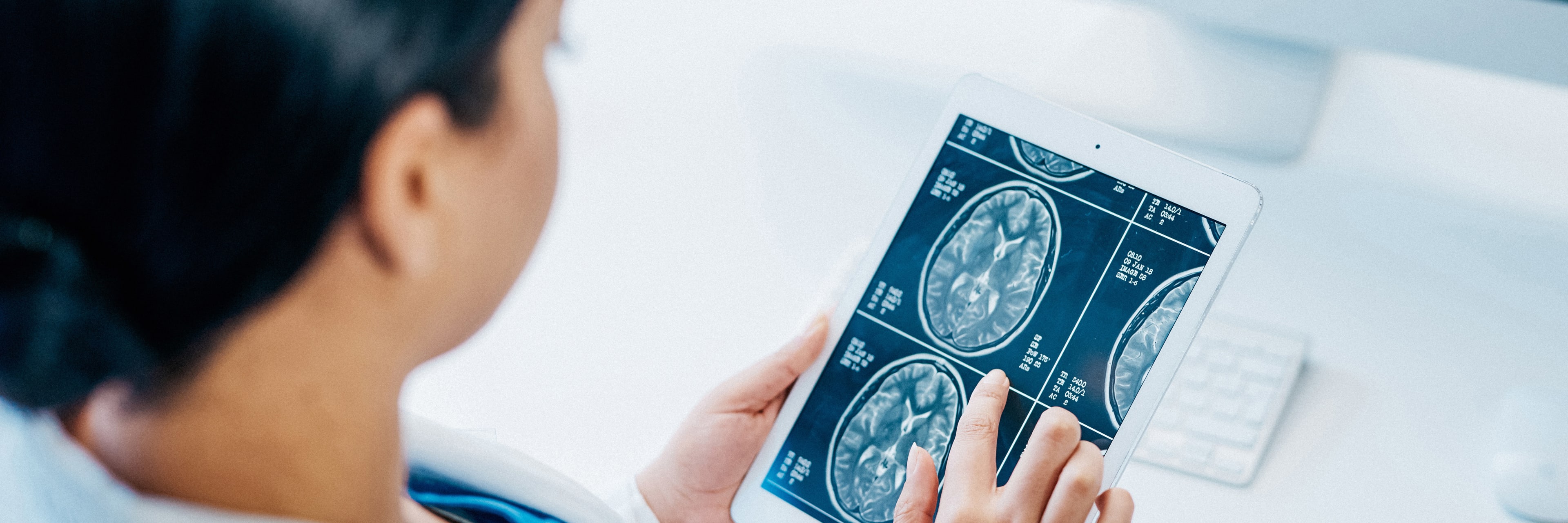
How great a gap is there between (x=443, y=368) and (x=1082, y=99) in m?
0.52

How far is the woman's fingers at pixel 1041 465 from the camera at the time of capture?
512mm

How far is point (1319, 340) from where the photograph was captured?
2.29 ft

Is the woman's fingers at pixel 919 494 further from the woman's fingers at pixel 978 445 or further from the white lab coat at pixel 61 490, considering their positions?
the white lab coat at pixel 61 490

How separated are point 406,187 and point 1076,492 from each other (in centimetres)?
33

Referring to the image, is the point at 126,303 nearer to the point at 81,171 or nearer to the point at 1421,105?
the point at 81,171

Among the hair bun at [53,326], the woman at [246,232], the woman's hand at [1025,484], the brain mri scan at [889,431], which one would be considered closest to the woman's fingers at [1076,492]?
A: the woman's hand at [1025,484]

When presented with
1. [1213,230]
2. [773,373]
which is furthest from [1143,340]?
[773,373]

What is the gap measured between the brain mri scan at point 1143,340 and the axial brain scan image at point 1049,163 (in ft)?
0.27

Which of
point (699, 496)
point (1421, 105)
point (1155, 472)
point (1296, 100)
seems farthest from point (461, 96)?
point (1421, 105)

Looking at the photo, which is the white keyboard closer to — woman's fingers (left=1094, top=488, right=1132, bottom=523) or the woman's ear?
woman's fingers (left=1094, top=488, right=1132, bottom=523)

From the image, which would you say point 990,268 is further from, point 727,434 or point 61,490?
point 61,490

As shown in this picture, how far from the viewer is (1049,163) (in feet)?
2.04

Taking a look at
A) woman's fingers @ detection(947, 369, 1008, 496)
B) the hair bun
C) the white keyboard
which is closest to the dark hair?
the hair bun

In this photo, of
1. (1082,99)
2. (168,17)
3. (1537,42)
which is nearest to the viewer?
(168,17)
